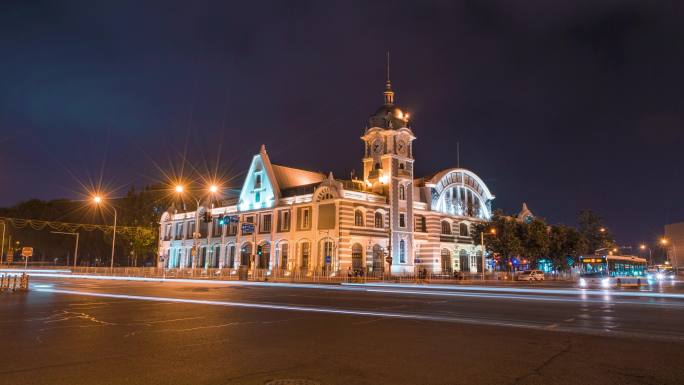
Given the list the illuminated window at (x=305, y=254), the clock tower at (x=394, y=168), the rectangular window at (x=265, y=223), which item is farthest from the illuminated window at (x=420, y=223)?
the rectangular window at (x=265, y=223)

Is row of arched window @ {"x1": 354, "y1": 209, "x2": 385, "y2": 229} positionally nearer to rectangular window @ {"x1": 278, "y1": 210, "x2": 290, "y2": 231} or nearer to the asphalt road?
rectangular window @ {"x1": 278, "y1": 210, "x2": 290, "y2": 231}

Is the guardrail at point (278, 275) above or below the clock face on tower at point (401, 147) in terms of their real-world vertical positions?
below

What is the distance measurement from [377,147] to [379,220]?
11273 millimetres

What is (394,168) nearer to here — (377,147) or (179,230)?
(377,147)

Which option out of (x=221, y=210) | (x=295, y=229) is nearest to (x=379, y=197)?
(x=295, y=229)

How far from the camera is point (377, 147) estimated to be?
6688 centimetres

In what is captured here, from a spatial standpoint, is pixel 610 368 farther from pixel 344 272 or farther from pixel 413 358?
pixel 344 272

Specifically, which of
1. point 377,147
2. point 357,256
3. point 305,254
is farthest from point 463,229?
point 305,254

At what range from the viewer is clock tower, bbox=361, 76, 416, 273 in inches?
2453

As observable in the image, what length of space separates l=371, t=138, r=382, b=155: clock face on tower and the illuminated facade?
0.67 ft

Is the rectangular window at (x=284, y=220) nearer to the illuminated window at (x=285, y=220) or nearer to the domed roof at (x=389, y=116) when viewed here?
the illuminated window at (x=285, y=220)

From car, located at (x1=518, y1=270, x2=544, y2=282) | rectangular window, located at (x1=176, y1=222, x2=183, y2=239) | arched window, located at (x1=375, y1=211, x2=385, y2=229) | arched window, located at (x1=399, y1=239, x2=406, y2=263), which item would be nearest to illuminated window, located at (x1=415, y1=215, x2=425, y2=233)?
arched window, located at (x1=399, y1=239, x2=406, y2=263)

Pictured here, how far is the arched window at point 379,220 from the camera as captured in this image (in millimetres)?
61231

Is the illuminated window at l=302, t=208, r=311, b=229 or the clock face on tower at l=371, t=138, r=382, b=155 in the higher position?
the clock face on tower at l=371, t=138, r=382, b=155
